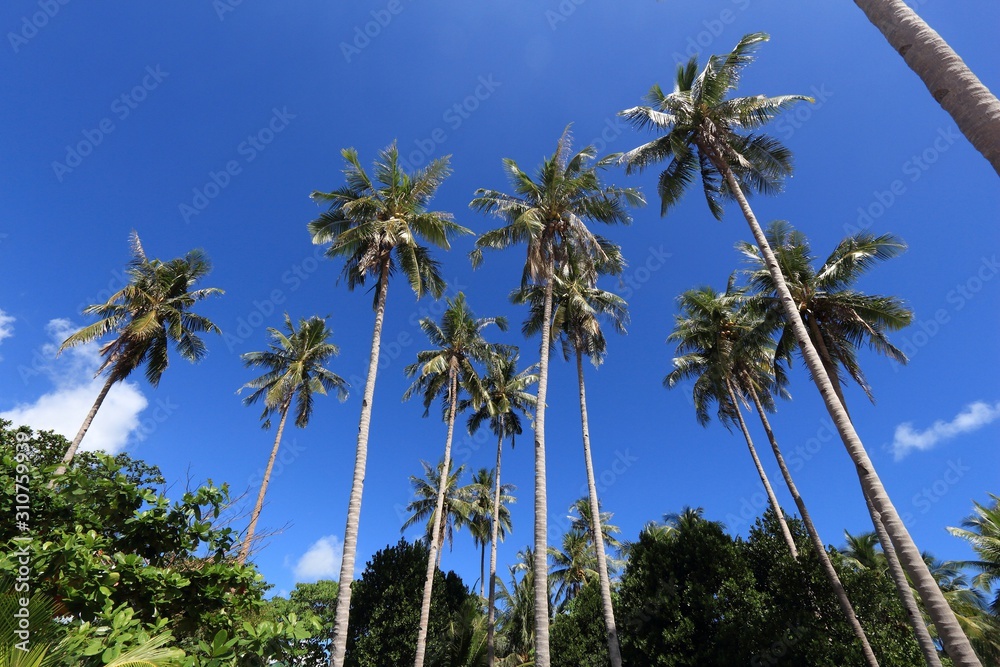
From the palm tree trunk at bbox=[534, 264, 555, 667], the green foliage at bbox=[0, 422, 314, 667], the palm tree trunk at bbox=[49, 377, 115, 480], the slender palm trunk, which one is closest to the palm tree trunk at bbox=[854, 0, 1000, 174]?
the green foliage at bbox=[0, 422, 314, 667]

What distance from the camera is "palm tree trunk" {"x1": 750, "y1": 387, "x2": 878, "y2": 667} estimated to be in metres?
13.7

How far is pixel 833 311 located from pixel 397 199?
16.1 meters

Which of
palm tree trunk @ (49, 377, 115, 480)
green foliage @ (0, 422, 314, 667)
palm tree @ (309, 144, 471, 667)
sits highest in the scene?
palm tree @ (309, 144, 471, 667)

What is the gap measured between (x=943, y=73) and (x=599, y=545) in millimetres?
16288

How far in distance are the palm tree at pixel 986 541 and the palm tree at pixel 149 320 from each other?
41359 mm

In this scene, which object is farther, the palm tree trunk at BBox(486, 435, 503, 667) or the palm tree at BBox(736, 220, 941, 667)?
the palm tree trunk at BBox(486, 435, 503, 667)

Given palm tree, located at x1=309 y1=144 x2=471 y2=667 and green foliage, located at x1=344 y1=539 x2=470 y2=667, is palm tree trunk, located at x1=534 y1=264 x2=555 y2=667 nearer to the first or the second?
palm tree, located at x1=309 y1=144 x2=471 y2=667

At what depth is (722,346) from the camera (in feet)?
65.7

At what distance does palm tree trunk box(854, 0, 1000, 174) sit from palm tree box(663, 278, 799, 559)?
1513cm

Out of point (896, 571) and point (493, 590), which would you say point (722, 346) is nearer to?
point (896, 571)

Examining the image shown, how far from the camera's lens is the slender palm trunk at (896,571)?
11.4 metres

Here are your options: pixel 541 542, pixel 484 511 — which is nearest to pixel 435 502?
pixel 484 511

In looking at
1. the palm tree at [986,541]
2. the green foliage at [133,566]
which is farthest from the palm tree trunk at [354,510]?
the palm tree at [986,541]

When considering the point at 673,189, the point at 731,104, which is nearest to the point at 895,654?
the point at 673,189
